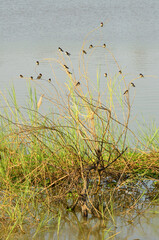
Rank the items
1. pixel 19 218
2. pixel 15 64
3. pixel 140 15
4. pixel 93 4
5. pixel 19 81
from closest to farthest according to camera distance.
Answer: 1. pixel 19 218
2. pixel 19 81
3. pixel 15 64
4. pixel 140 15
5. pixel 93 4

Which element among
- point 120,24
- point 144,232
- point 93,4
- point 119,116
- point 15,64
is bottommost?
point 144,232

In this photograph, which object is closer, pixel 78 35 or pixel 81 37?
pixel 81 37

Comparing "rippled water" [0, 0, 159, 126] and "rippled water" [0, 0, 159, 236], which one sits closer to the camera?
"rippled water" [0, 0, 159, 236]

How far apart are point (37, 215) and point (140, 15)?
46780 mm

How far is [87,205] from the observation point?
405cm

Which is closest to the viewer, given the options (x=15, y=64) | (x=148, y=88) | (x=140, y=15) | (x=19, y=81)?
(x=148, y=88)

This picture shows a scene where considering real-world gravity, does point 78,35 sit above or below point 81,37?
above

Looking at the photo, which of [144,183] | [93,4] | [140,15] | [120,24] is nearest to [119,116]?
[144,183]

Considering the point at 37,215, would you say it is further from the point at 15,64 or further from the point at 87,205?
the point at 15,64

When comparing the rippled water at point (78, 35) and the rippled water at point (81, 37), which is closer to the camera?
the rippled water at point (81, 37)

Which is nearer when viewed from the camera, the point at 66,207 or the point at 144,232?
the point at 144,232

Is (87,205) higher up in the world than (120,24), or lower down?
lower down

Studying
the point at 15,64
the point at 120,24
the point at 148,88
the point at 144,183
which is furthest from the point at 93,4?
the point at 144,183

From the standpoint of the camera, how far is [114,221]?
3.85m
